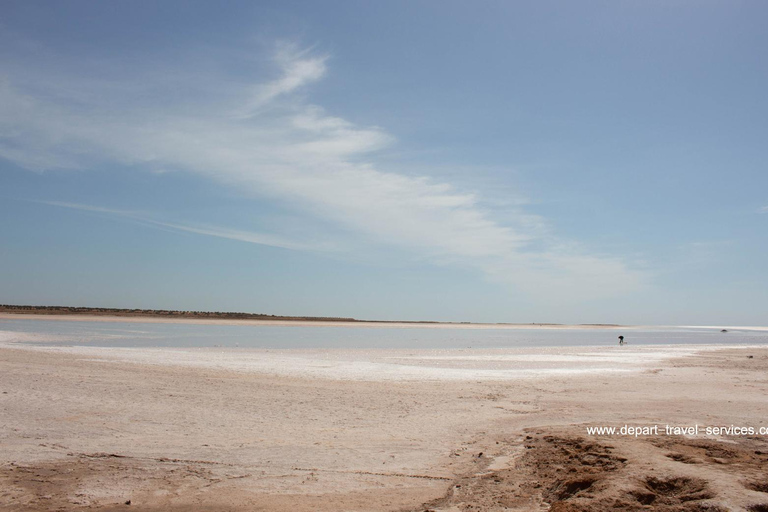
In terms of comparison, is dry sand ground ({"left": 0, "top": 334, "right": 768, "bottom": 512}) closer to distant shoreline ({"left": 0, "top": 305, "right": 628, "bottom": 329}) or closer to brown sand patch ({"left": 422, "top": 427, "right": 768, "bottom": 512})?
brown sand patch ({"left": 422, "top": 427, "right": 768, "bottom": 512})

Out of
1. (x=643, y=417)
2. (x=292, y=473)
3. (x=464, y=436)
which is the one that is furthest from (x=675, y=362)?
(x=292, y=473)

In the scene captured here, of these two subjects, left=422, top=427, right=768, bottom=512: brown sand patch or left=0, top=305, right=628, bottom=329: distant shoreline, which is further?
left=0, top=305, right=628, bottom=329: distant shoreline

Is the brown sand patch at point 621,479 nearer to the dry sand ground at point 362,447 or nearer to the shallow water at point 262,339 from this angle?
the dry sand ground at point 362,447

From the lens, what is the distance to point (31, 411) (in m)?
11.1

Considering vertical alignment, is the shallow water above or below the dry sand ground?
below

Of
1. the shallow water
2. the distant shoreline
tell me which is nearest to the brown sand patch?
the shallow water

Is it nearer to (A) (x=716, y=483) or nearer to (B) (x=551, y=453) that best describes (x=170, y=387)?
(B) (x=551, y=453)

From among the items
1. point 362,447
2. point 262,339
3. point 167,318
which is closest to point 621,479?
point 362,447

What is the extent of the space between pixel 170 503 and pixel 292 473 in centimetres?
172

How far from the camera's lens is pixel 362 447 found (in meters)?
8.95

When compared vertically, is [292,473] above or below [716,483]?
below

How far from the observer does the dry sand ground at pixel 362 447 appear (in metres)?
6.30

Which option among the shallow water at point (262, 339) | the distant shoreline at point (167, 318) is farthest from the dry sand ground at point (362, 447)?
the distant shoreline at point (167, 318)

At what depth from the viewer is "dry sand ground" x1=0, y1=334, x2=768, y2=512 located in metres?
6.30
